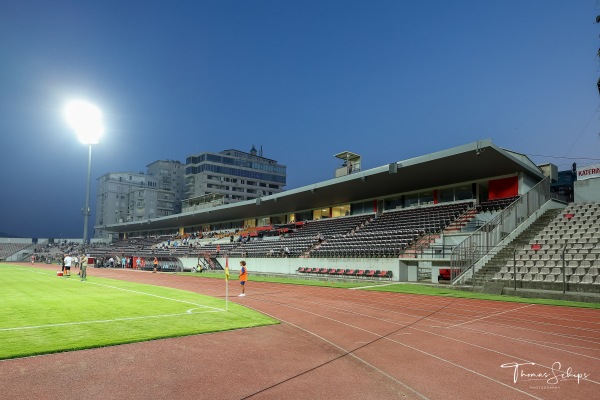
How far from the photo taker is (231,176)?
118 metres

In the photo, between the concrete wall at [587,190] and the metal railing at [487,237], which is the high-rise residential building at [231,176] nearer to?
the concrete wall at [587,190]

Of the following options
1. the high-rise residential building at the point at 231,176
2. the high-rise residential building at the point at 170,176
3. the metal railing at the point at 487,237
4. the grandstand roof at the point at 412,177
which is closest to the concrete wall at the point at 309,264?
the metal railing at the point at 487,237

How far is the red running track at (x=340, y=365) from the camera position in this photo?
525cm

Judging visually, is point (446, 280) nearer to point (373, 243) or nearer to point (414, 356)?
point (373, 243)

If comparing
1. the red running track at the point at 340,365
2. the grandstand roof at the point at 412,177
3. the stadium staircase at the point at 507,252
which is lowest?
the red running track at the point at 340,365

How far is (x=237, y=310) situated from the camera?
1229 cm

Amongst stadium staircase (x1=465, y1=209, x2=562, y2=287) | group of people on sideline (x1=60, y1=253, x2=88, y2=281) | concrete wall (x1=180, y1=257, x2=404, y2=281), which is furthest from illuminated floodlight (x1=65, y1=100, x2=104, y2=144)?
stadium staircase (x1=465, y1=209, x2=562, y2=287)

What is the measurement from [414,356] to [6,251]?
10256 cm

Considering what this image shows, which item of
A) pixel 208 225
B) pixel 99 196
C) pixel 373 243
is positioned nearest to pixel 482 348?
pixel 373 243

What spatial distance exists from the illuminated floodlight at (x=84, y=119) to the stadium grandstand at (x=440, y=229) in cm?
1607

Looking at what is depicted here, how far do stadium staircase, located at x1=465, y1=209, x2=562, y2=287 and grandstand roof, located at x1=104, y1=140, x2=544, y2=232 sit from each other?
4617mm
